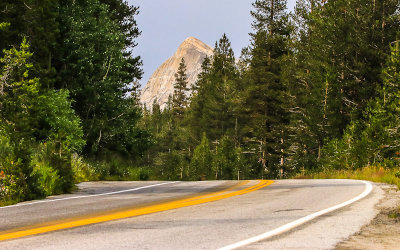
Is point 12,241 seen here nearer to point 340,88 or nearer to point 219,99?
point 340,88

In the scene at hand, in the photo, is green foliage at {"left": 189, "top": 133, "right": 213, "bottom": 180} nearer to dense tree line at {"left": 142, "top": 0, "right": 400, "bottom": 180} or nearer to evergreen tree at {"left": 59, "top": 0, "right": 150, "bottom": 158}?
dense tree line at {"left": 142, "top": 0, "right": 400, "bottom": 180}

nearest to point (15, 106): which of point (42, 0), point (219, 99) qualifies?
point (42, 0)

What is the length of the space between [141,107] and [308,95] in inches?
597

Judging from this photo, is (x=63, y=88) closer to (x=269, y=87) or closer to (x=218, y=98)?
(x=269, y=87)

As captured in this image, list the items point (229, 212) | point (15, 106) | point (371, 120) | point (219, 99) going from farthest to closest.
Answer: point (219, 99) → point (371, 120) → point (15, 106) → point (229, 212)

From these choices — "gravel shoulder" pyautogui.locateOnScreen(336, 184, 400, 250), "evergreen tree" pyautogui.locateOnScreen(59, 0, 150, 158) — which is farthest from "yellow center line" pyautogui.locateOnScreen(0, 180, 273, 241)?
"evergreen tree" pyautogui.locateOnScreen(59, 0, 150, 158)

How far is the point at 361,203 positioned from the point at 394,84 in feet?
47.5

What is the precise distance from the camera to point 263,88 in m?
41.6

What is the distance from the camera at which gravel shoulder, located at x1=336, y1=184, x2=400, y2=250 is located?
466 centimetres

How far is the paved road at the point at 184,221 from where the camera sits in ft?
15.5

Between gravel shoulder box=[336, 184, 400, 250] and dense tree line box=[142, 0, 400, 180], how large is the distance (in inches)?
554

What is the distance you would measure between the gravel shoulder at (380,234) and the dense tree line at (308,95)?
14076 millimetres

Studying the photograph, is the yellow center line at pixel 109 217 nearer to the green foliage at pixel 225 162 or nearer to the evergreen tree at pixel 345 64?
the evergreen tree at pixel 345 64

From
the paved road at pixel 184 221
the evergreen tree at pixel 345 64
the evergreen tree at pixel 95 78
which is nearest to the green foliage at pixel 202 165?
the evergreen tree at pixel 345 64
